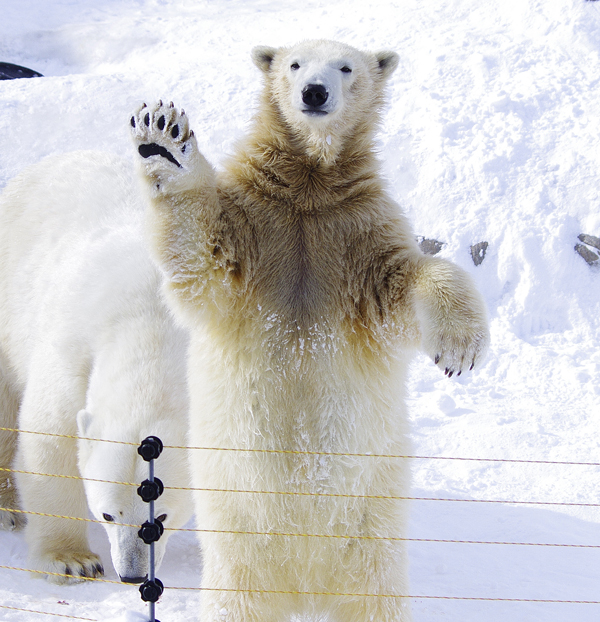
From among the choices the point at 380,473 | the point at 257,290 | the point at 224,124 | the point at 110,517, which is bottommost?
the point at 110,517

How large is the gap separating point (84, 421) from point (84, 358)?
472mm

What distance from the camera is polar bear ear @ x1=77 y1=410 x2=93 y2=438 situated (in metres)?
2.88

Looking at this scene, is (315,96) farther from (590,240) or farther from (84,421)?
(590,240)

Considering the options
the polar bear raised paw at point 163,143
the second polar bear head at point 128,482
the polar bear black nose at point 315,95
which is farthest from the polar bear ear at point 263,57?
the second polar bear head at point 128,482

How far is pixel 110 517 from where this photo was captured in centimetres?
277

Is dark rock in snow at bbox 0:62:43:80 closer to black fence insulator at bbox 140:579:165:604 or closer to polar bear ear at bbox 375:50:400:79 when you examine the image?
polar bear ear at bbox 375:50:400:79

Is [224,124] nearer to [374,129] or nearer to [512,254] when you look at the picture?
[512,254]

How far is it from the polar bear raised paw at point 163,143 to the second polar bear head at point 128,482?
45.2 inches

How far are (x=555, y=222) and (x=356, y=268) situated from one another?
484 cm

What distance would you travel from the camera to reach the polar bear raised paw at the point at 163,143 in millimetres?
1970

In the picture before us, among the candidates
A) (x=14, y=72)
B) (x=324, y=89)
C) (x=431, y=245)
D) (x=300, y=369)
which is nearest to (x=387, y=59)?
(x=324, y=89)

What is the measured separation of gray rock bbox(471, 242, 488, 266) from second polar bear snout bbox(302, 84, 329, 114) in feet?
14.4

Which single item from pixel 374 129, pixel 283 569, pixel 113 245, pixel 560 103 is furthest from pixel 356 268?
pixel 560 103

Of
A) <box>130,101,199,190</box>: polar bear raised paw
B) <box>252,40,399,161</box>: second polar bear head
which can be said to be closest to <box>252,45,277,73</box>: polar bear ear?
<box>252,40,399,161</box>: second polar bear head
